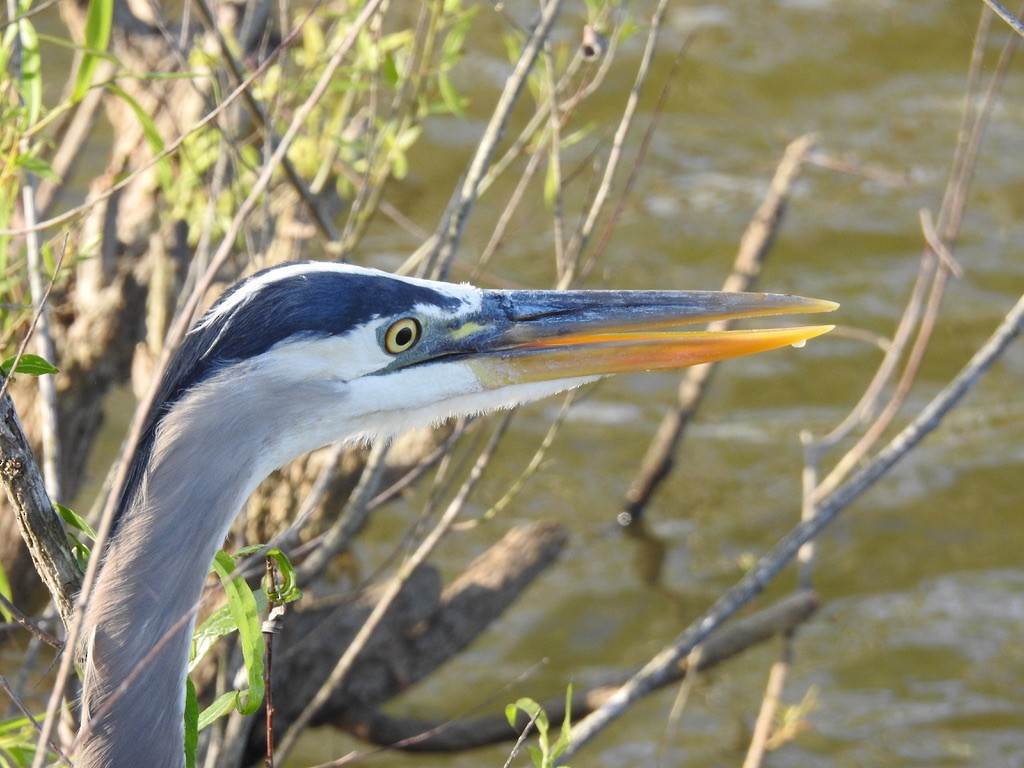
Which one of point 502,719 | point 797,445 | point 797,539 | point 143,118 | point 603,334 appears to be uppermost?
point 143,118

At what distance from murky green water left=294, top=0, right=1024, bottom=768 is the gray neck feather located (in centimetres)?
210

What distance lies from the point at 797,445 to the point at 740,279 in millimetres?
1205

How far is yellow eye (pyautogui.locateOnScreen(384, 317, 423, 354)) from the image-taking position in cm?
180

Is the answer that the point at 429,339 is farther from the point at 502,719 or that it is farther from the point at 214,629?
the point at 502,719

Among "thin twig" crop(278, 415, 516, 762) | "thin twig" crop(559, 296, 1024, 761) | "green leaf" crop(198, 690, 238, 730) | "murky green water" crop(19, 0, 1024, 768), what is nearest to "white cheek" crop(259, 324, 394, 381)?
"green leaf" crop(198, 690, 238, 730)

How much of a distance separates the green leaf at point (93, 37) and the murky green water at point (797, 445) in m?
2.34

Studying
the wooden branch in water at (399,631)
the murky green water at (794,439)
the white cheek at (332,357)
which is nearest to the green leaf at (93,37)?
the white cheek at (332,357)

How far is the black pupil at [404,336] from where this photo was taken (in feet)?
5.94

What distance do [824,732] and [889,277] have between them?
255cm

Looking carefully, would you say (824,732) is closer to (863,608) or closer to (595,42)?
(863,608)

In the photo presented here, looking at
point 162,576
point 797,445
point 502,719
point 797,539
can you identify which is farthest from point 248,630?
point 797,445

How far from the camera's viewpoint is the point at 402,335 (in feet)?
5.97

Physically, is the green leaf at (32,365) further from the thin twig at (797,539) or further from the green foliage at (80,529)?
the thin twig at (797,539)

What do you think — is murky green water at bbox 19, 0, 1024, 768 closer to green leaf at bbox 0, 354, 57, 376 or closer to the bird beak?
the bird beak
